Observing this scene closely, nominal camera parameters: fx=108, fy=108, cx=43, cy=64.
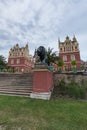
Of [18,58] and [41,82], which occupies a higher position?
[18,58]

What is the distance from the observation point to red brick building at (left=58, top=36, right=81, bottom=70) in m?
32.8

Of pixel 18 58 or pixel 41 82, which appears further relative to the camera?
pixel 18 58

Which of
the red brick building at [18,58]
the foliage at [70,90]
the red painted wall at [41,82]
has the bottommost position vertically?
the foliage at [70,90]

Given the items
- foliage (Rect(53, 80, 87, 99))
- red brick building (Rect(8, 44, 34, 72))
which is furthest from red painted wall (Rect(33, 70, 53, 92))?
red brick building (Rect(8, 44, 34, 72))

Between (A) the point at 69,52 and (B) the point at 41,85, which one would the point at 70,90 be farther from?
(A) the point at 69,52

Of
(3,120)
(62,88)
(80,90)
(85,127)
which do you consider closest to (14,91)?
(62,88)

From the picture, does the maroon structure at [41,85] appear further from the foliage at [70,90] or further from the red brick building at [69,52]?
the red brick building at [69,52]

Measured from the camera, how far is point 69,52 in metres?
33.6

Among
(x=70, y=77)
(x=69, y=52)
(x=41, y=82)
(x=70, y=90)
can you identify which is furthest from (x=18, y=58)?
(x=41, y=82)

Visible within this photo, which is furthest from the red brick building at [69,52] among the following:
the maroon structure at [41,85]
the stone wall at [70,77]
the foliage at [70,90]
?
the maroon structure at [41,85]

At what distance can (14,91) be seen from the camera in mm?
7973

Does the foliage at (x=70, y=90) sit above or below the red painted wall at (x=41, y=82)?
below

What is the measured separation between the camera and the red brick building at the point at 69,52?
108 ft

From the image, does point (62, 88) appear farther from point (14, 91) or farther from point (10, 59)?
point (10, 59)
